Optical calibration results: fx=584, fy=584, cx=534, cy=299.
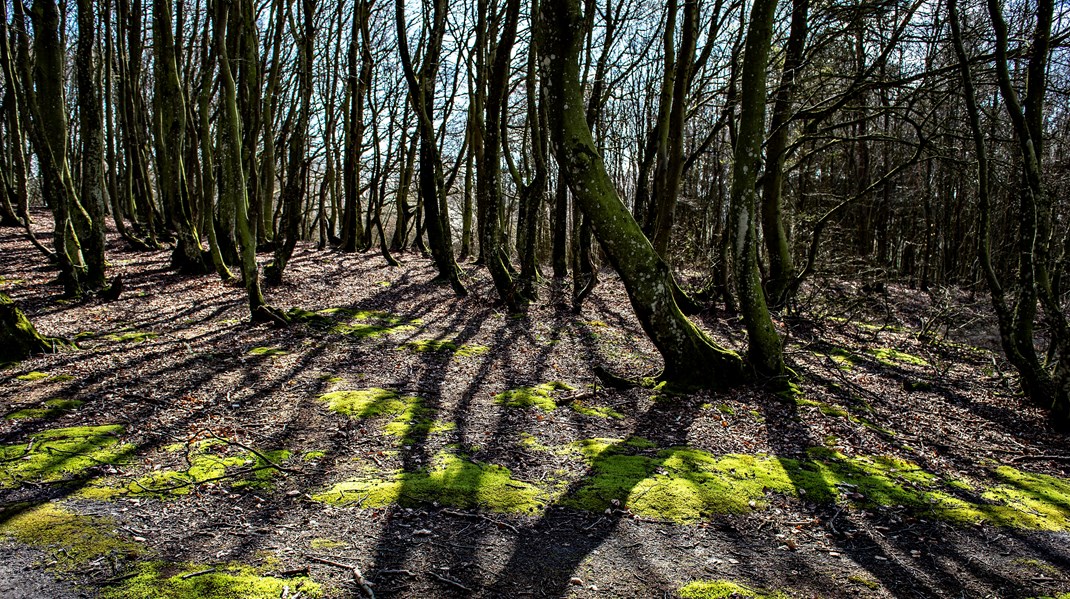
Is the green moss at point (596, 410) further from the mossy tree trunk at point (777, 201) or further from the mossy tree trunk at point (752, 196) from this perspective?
the mossy tree trunk at point (777, 201)

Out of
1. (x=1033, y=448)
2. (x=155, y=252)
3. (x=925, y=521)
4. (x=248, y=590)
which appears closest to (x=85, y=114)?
(x=155, y=252)

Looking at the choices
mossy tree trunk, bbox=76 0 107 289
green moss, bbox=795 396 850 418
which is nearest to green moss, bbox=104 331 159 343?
mossy tree trunk, bbox=76 0 107 289

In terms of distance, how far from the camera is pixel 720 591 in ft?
10.9

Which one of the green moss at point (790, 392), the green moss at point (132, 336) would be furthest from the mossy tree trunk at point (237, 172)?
the green moss at point (790, 392)

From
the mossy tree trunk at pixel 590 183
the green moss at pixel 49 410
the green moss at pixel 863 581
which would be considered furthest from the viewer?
the mossy tree trunk at pixel 590 183

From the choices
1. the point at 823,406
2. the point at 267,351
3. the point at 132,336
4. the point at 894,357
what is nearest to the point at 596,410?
the point at 823,406

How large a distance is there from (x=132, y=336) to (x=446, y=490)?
6.12 meters

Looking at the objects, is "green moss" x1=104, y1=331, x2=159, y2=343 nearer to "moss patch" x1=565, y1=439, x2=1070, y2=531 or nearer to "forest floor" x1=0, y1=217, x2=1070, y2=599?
"forest floor" x1=0, y1=217, x2=1070, y2=599

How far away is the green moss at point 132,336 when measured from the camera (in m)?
7.85

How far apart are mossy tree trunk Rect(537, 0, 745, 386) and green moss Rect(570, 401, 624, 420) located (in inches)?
43.5

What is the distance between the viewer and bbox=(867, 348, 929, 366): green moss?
9.97 meters

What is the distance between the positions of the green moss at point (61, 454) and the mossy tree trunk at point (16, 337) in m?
2.50

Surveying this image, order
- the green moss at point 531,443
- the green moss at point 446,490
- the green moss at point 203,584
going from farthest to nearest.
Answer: the green moss at point 531,443 < the green moss at point 446,490 < the green moss at point 203,584

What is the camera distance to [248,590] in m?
3.01
